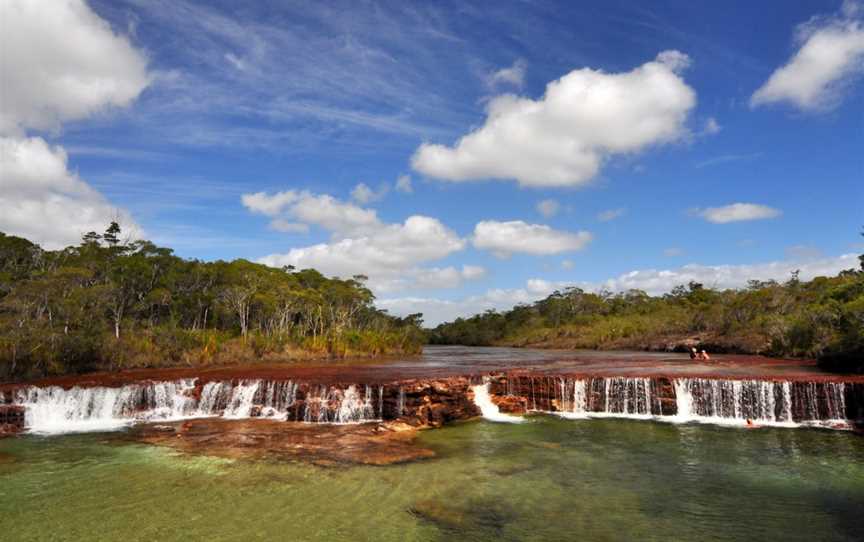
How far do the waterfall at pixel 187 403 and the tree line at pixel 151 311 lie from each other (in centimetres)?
627

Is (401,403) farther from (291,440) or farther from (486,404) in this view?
(291,440)

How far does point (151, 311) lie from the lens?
41.4m

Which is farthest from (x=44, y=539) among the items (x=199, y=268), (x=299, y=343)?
(x=199, y=268)

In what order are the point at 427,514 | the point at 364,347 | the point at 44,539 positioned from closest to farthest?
the point at 44,539
the point at 427,514
the point at 364,347

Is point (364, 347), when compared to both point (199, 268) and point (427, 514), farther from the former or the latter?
point (427, 514)

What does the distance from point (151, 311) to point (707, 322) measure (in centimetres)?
4474

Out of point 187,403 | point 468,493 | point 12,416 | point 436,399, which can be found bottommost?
point 468,493

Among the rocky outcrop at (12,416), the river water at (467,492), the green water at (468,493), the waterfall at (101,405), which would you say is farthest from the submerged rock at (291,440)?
the rocky outcrop at (12,416)

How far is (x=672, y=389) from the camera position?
1783 centimetres

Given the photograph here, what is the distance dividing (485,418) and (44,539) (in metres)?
12.5

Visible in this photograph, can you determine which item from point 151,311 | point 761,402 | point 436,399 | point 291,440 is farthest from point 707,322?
point 151,311

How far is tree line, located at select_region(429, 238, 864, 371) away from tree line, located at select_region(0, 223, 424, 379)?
21159mm

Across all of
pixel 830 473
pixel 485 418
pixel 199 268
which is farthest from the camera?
pixel 199 268

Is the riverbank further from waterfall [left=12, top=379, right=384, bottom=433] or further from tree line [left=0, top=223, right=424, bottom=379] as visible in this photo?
tree line [left=0, top=223, right=424, bottom=379]
